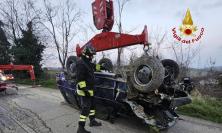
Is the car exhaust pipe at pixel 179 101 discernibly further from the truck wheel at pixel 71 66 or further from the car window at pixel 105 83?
the truck wheel at pixel 71 66

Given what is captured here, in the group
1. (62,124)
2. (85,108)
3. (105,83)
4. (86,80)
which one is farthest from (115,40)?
(62,124)

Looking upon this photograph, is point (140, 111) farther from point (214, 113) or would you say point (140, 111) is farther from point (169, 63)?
point (214, 113)

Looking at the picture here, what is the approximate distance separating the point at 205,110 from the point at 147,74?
2.99 m

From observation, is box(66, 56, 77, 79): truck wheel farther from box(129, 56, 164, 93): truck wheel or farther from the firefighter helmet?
box(129, 56, 164, 93): truck wheel

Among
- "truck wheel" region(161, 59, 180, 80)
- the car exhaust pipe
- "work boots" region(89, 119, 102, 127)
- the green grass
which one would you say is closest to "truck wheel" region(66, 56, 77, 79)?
"work boots" region(89, 119, 102, 127)

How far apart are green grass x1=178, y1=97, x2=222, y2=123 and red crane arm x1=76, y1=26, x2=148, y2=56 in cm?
312

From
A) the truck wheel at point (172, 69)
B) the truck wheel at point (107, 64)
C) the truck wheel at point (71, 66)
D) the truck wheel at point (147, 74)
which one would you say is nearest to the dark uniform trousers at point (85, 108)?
the truck wheel at point (147, 74)

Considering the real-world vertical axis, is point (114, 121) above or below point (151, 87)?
below

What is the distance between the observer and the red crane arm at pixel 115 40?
524 centimetres

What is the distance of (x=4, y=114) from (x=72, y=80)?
240 cm

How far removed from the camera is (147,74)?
522 centimetres

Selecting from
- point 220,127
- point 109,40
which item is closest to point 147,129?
point 220,127

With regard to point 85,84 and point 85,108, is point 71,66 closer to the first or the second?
point 85,84

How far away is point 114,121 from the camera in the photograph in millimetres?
6094
